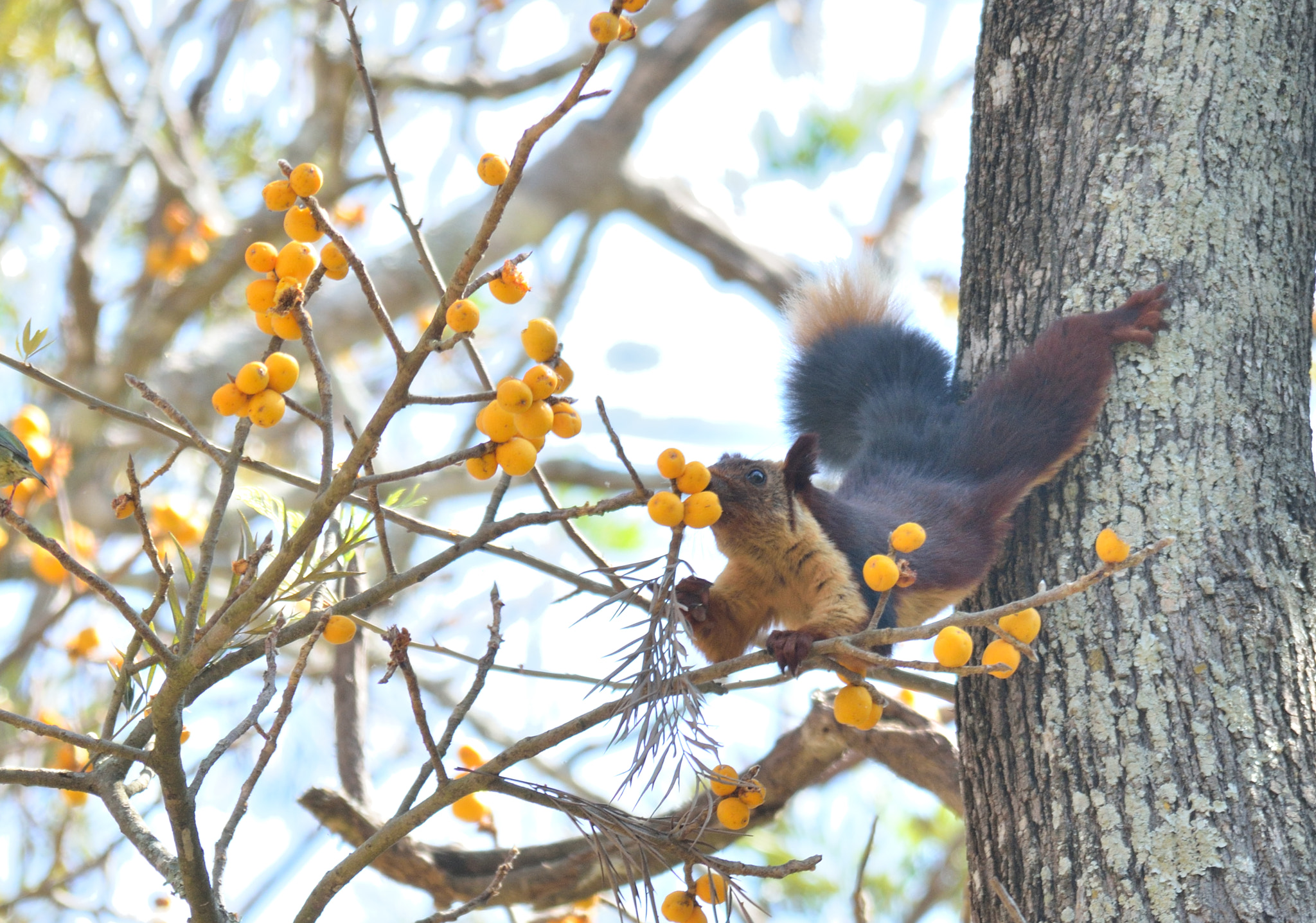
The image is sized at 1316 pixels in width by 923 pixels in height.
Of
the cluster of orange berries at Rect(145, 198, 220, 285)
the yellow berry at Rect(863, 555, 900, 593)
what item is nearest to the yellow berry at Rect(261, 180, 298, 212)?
the yellow berry at Rect(863, 555, 900, 593)

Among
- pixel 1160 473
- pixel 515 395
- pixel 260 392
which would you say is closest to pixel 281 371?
pixel 260 392

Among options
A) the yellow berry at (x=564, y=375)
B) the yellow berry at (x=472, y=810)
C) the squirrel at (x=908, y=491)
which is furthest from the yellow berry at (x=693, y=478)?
the yellow berry at (x=472, y=810)

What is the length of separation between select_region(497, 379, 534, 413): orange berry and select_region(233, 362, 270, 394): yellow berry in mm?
232

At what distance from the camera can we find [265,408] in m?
1.08

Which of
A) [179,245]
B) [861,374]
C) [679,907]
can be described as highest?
[179,245]

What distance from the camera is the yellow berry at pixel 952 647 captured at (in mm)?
1098

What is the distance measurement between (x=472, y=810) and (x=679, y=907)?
0.72m

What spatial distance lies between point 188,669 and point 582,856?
4.17 ft

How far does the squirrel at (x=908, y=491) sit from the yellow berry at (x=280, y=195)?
810mm

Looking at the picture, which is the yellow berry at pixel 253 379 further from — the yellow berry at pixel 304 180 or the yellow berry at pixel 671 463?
the yellow berry at pixel 671 463

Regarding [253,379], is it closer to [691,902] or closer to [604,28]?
[604,28]

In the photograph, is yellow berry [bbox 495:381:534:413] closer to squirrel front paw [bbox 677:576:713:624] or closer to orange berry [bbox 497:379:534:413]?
orange berry [bbox 497:379:534:413]

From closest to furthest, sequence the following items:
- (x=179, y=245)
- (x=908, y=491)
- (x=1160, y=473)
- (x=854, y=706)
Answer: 1. (x=854, y=706)
2. (x=1160, y=473)
3. (x=908, y=491)
4. (x=179, y=245)

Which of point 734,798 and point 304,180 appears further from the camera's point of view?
point 734,798
